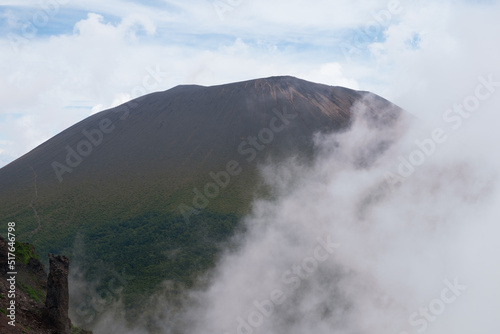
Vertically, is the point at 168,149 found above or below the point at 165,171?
above

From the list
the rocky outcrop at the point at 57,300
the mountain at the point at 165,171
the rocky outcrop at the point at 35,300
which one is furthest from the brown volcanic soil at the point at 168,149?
the rocky outcrop at the point at 57,300

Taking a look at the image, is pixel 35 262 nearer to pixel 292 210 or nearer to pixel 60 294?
pixel 60 294

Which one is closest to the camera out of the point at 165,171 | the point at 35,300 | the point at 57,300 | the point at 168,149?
the point at 57,300

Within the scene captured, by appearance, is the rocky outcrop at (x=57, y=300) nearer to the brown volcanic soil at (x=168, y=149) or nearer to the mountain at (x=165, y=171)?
the mountain at (x=165, y=171)

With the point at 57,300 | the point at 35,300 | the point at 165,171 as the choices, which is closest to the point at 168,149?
the point at 165,171

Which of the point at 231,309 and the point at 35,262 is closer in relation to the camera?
the point at 35,262

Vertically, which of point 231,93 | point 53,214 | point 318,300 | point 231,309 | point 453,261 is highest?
point 231,93

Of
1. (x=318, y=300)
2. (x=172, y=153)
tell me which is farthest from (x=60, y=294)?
(x=172, y=153)

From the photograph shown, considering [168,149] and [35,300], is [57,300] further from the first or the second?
[168,149]
